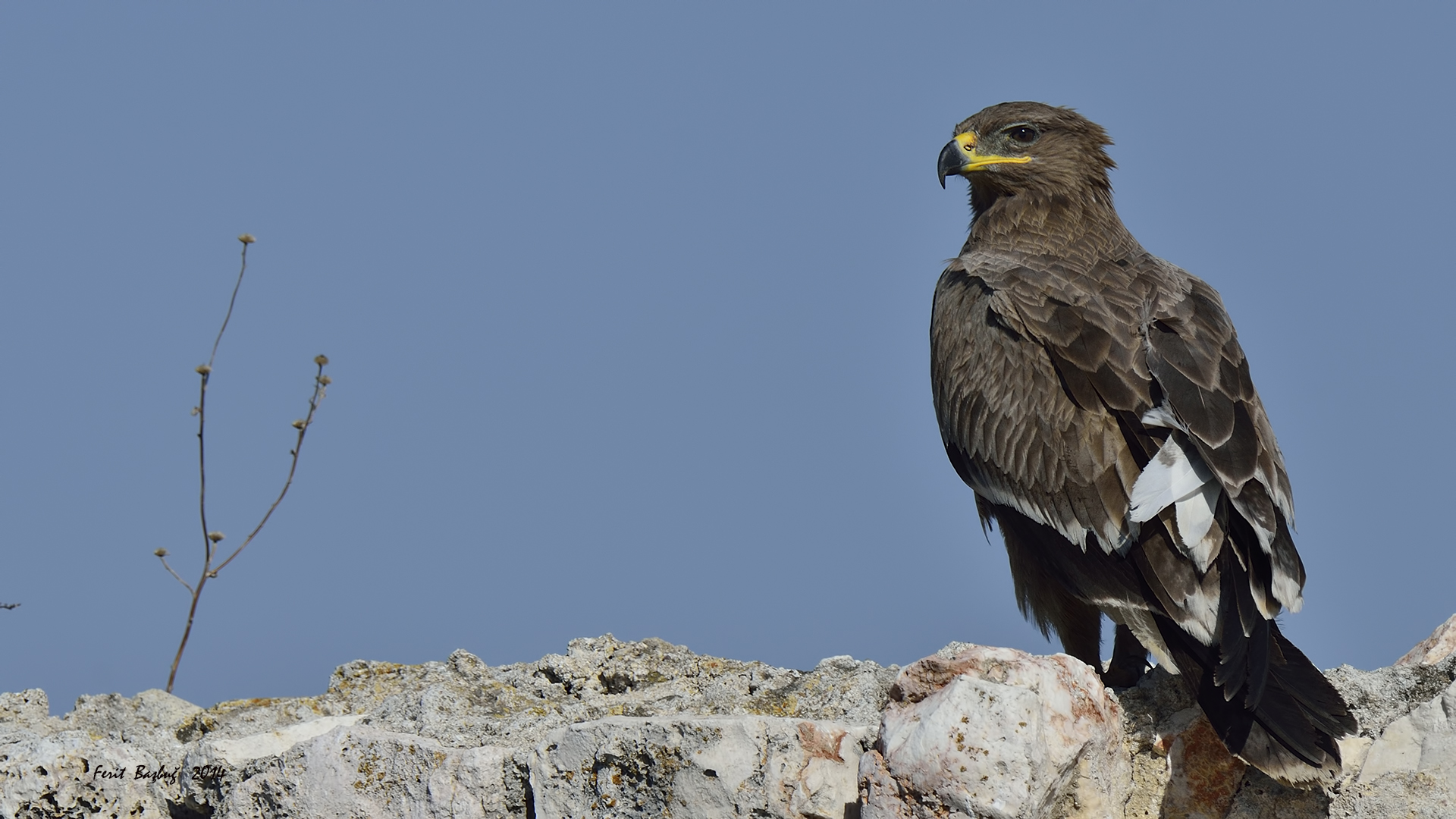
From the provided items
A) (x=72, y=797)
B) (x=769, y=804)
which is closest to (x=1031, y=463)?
(x=769, y=804)

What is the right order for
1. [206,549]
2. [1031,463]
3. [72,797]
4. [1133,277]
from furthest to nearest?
[206,549] → [1133,277] → [1031,463] → [72,797]

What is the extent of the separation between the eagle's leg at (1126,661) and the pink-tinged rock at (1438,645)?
869mm

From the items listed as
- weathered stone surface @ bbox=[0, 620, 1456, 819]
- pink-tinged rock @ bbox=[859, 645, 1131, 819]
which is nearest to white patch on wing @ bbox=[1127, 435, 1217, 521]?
weathered stone surface @ bbox=[0, 620, 1456, 819]

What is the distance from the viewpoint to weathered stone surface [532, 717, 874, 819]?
380cm

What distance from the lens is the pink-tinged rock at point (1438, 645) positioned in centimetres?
496

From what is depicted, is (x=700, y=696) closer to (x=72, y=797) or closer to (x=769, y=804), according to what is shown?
(x=769, y=804)

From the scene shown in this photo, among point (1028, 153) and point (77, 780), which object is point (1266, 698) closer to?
point (77, 780)

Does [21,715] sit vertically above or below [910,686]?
above

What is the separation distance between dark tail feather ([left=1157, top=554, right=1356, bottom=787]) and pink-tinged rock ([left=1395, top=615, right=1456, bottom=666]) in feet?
2.88

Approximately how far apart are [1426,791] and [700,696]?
2.25 m

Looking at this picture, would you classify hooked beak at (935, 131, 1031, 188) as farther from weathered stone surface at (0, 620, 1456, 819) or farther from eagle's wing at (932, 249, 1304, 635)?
weathered stone surface at (0, 620, 1456, 819)

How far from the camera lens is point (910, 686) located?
150 inches

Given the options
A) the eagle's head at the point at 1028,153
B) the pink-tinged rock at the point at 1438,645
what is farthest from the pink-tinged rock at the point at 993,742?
the eagle's head at the point at 1028,153

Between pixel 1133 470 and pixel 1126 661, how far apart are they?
0.80 m
